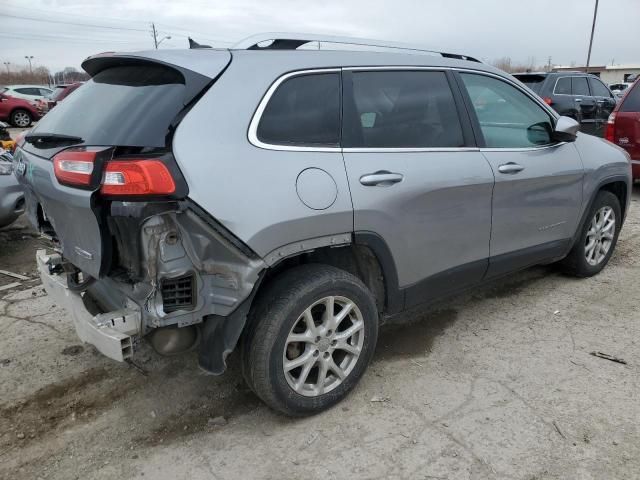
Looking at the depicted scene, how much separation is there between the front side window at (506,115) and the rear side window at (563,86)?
812 centimetres

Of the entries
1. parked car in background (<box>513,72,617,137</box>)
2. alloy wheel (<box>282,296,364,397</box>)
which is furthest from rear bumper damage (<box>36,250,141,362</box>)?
parked car in background (<box>513,72,617,137</box>)

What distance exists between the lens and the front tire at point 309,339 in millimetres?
2566

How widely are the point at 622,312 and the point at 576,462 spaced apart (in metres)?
1.93

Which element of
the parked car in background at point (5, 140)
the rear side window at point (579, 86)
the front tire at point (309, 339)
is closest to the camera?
the front tire at point (309, 339)

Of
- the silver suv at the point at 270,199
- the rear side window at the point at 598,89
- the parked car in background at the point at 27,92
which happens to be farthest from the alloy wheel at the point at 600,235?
the parked car in background at the point at 27,92

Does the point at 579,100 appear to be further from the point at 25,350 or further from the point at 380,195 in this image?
the point at 25,350

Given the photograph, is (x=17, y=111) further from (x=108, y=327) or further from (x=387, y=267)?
(x=387, y=267)

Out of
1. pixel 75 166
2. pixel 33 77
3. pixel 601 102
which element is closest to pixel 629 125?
pixel 601 102

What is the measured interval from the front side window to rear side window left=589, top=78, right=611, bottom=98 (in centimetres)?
1000

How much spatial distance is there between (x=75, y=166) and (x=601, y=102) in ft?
41.7

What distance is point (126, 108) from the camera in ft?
8.08

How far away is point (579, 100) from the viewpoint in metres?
11.5

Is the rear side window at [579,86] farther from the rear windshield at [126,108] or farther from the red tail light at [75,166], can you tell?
the red tail light at [75,166]

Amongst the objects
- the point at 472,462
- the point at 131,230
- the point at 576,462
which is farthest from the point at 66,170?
the point at 576,462
